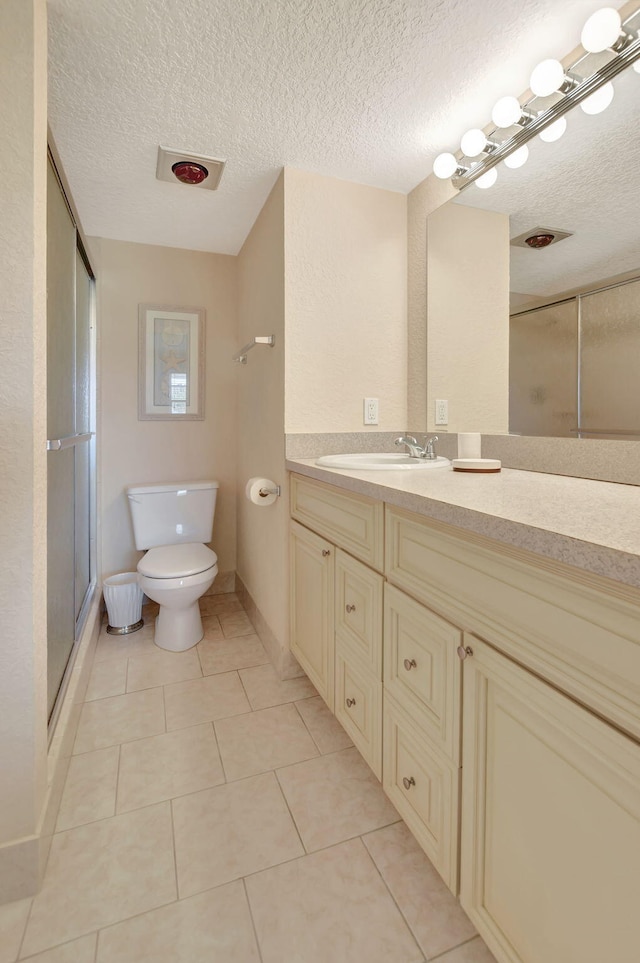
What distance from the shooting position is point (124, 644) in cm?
221

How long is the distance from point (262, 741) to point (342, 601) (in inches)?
23.1

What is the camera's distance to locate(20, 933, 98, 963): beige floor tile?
2.91ft

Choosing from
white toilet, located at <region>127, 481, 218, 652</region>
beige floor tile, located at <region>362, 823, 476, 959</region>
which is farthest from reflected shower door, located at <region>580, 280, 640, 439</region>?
white toilet, located at <region>127, 481, 218, 652</region>

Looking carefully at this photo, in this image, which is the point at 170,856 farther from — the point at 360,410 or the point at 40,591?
the point at 360,410

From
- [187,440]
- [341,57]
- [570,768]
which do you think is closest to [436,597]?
[570,768]

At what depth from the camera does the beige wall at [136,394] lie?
2.47 meters

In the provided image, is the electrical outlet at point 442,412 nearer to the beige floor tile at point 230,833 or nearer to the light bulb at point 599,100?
the light bulb at point 599,100

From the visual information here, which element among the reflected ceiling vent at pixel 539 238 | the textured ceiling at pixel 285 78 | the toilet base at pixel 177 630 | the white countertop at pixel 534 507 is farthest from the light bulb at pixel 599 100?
the toilet base at pixel 177 630

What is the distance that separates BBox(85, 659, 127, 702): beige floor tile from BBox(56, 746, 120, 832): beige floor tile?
35 cm

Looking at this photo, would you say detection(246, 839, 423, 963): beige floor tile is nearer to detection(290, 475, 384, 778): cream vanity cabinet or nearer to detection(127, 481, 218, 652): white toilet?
detection(290, 475, 384, 778): cream vanity cabinet

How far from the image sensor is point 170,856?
3.65 ft

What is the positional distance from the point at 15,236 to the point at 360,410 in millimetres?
1269

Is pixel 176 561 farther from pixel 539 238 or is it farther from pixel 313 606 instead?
pixel 539 238

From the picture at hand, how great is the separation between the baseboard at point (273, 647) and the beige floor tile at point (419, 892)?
2.56 ft
